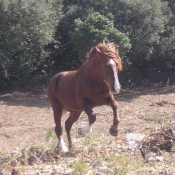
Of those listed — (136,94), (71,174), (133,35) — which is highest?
(133,35)

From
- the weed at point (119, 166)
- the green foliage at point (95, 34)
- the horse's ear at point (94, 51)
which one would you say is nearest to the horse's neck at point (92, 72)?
the horse's ear at point (94, 51)

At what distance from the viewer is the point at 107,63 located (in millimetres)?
7098

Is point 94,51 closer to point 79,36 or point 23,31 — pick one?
point 79,36

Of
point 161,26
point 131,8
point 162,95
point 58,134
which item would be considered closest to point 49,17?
point 131,8

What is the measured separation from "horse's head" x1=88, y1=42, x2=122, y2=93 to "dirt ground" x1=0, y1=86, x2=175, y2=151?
238 centimetres

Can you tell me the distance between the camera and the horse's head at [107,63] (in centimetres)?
696

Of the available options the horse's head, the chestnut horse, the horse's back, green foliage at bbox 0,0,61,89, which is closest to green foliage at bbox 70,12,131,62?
green foliage at bbox 0,0,61,89

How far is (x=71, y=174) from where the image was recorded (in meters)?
5.39

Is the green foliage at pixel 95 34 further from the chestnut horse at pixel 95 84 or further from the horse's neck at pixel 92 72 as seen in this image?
the horse's neck at pixel 92 72

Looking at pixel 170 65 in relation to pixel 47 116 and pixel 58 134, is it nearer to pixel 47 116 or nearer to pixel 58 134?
pixel 47 116

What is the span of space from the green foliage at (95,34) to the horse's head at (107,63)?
938 cm

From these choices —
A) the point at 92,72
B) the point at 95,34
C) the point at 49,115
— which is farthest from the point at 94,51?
the point at 95,34

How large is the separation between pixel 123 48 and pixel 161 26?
2630 mm

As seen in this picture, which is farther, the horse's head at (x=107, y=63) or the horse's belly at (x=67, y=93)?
the horse's belly at (x=67, y=93)
